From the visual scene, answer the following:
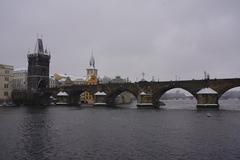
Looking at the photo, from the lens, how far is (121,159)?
80.8ft

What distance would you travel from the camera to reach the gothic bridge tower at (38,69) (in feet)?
458

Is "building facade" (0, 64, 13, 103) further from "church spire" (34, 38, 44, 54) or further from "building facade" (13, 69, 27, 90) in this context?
"building facade" (13, 69, 27, 90)

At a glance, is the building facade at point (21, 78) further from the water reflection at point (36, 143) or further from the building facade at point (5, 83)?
the water reflection at point (36, 143)

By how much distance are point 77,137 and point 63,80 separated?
541ft

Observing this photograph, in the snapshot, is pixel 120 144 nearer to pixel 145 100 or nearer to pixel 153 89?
pixel 153 89

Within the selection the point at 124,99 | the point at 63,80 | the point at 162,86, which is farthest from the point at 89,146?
the point at 63,80

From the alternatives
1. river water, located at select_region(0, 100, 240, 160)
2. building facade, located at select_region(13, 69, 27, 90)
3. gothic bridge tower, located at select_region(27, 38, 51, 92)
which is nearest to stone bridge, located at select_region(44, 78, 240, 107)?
gothic bridge tower, located at select_region(27, 38, 51, 92)

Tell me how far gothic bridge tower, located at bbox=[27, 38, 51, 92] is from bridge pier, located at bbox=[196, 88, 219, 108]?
80368 millimetres

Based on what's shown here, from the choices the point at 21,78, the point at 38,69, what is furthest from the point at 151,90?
the point at 21,78

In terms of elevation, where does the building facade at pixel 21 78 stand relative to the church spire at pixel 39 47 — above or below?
below

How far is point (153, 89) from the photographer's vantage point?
319 feet

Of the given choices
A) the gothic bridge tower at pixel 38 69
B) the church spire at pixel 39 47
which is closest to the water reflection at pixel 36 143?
the gothic bridge tower at pixel 38 69

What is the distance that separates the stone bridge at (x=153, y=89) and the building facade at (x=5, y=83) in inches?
612

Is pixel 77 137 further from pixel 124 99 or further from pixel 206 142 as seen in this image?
pixel 124 99
